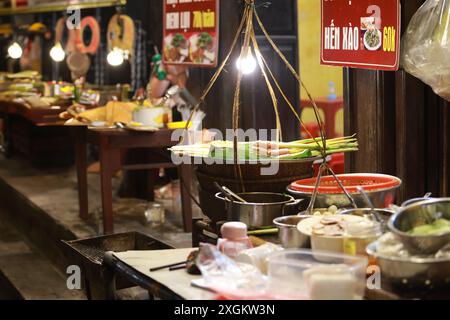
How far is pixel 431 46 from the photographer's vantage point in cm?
529

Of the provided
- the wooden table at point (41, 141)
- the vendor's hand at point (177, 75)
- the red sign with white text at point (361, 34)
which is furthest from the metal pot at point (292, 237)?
the wooden table at point (41, 141)

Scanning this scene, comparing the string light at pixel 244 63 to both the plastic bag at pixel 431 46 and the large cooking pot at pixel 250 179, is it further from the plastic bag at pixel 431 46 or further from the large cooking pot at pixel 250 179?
the plastic bag at pixel 431 46

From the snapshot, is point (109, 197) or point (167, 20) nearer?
point (109, 197)

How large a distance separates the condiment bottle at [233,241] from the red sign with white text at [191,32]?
491cm

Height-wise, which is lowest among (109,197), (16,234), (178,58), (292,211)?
(16,234)

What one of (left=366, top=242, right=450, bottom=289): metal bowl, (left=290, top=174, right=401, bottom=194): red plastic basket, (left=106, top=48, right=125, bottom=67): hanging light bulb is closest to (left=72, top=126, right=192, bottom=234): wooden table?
(left=106, top=48, right=125, bottom=67): hanging light bulb

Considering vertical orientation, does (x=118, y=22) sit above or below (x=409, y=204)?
above

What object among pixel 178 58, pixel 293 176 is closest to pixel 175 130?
pixel 178 58

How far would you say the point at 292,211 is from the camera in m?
4.54

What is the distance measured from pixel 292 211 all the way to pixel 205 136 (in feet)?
7.13

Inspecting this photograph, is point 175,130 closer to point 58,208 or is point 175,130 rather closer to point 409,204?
point 58,208

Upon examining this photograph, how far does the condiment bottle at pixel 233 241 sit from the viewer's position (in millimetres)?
3945

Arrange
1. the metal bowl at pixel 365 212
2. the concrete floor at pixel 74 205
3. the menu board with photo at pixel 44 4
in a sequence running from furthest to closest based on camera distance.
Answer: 1. the menu board with photo at pixel 44 4
2. the concrete floor at pixel 74 205
3. the metal bowl at pixel 365 212

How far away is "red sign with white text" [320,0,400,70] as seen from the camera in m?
5.64
